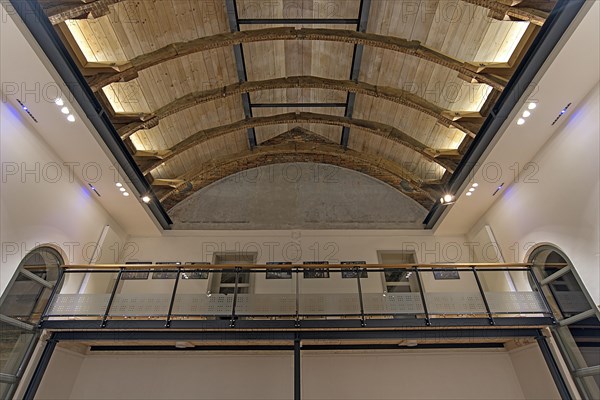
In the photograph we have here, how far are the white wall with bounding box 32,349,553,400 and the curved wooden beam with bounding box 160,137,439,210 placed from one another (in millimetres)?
3591

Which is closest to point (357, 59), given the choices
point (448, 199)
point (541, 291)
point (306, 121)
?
point (306, 121)

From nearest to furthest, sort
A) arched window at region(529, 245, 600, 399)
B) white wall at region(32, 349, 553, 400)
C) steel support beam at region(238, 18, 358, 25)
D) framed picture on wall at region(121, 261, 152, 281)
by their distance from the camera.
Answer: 1. arched window at region(529, 245, 600, 399)
2. steel support beam at region(238, 18, 358, 25)
3. framed picture on wall at region(121, 261, 152, 281)
4. white wall at region(32, 349, 553, 400)

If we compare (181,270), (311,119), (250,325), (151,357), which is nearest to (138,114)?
(181,270)

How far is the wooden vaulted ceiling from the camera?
5.02 metres

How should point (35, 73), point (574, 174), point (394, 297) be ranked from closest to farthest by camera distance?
point (35, 73)
point (574, 174)
point (394, 297)

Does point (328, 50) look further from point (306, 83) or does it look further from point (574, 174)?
point (574, 174)

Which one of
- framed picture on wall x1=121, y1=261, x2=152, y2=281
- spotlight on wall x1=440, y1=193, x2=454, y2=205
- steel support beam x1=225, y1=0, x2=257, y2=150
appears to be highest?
steel support beam x1=225, y1=0, x2=257, y2=150

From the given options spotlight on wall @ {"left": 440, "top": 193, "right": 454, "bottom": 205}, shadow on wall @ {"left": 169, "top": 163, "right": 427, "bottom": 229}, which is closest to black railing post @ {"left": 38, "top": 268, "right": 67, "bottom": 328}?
shadow on wall @ {"left": 169, "top": 163, "right": 427, "bottom": 229}

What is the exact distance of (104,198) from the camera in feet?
23.4

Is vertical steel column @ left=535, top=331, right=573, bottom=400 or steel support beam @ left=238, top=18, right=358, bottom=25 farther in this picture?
steel support beam @ left=238, top=18, right=358, bottom=25

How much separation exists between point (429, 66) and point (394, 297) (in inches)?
167

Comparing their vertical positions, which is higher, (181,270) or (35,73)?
(35,73)

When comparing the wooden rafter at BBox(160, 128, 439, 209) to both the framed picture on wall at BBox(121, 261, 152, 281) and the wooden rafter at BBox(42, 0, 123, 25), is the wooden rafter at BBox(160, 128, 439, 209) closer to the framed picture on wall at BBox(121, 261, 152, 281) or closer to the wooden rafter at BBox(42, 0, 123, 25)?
the framed picture on wall at BBox(121, 261, 152, 281)

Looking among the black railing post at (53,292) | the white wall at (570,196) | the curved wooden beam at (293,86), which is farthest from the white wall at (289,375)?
the curved wooden beam at (293,86)
